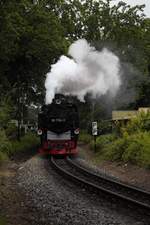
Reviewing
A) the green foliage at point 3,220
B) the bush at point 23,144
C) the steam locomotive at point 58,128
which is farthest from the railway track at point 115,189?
the bush at point 23,144

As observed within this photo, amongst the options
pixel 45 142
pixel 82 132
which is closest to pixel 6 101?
pixel 45 142

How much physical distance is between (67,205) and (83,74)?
19545 millimetres

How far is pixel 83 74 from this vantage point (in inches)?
1226

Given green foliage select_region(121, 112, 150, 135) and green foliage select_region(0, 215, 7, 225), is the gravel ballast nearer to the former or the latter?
Result: green foliage select_region(0, 215, 7, 225)

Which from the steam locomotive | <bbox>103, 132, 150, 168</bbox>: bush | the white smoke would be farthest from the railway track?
the white smoke

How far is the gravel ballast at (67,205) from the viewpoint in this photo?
1049 cm

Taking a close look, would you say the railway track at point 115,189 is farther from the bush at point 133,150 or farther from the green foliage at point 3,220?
the green foliage at point 3,220

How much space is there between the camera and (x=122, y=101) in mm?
46219

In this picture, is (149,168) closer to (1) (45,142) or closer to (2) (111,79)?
(1) (45,142)

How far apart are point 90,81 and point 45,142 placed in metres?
7.18

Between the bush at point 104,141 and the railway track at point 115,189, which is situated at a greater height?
the bush at point 104,141

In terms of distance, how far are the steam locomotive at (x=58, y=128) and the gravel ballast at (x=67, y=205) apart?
8159 millimetres

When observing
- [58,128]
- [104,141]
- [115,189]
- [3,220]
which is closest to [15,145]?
[58,128]

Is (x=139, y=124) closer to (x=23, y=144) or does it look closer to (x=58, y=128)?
(x=58, y=128)
